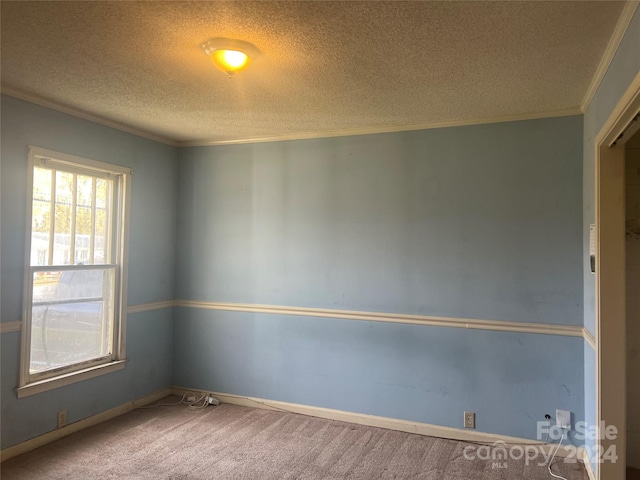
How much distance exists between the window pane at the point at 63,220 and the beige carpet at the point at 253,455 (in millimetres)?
1391

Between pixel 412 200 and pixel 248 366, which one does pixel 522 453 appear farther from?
pixel 248 366

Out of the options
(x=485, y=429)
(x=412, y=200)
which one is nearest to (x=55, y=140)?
(x=412, y=200)

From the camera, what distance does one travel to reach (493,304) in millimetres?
3445

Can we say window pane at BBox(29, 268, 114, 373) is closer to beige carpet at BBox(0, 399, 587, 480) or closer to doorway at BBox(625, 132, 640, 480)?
beige carpet at BBox(0, 399, 587, 480)

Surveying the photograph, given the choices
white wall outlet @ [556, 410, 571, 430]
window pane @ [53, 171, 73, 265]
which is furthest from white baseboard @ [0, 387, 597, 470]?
window pane @ [53, 171, 73, 265]

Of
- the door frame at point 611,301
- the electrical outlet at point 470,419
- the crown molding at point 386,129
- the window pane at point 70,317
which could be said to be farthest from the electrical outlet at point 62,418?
the door frame at point 611,301

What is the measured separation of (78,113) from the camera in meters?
3.49

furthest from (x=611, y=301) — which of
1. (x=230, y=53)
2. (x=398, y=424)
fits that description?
(x=230, y=53)

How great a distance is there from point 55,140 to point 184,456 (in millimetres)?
2509

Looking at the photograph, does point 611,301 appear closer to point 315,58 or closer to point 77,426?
point 315,58

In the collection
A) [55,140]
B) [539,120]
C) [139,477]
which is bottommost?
[139,477]

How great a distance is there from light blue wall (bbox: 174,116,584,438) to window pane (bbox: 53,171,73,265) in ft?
3.95

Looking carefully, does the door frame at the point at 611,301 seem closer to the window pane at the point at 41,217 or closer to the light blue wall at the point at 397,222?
the light blue wall at the point at 397,222

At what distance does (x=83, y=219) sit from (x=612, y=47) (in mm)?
3738
